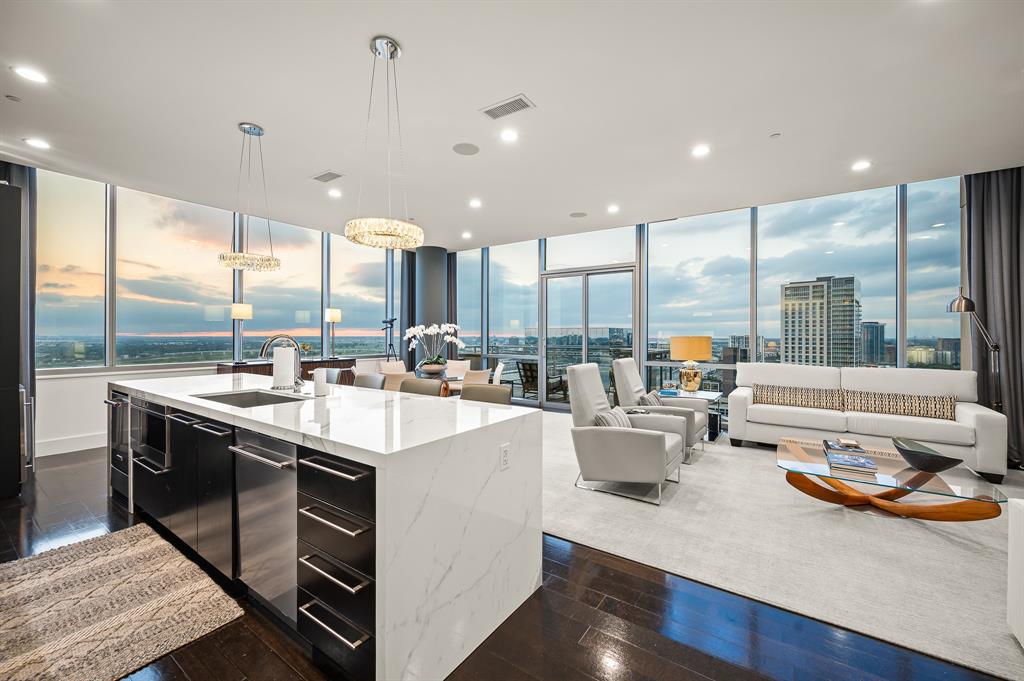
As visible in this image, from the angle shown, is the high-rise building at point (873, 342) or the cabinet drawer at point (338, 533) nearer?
the cabinet drawer at point (338, 533)

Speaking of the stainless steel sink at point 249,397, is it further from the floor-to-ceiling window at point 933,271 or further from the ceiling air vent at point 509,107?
the floor-to-ceiling window at point 933,271

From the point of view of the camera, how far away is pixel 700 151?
3.81 m

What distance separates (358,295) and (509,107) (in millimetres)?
5575

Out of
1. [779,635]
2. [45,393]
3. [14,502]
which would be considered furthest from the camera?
[45,393]

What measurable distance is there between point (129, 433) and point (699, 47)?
4430mm

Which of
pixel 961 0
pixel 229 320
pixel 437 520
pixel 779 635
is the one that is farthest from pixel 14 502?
pixel 961 0

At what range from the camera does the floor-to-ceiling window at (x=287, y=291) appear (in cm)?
647

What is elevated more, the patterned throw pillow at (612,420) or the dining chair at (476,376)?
the dining chair at (476,376)

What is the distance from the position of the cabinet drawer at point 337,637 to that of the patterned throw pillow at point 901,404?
5.15 m

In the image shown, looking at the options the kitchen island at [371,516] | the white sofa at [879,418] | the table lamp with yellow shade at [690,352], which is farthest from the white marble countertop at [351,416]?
the white sofa at [879,418]

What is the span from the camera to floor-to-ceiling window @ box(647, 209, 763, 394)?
233 inches

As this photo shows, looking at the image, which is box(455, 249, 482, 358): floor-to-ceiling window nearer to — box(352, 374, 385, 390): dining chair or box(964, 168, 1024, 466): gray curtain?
box(352, 374, 385, 390): dining chair

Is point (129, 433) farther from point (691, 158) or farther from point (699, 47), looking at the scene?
point (691, 158)

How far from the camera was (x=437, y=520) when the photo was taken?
159 centimetres
